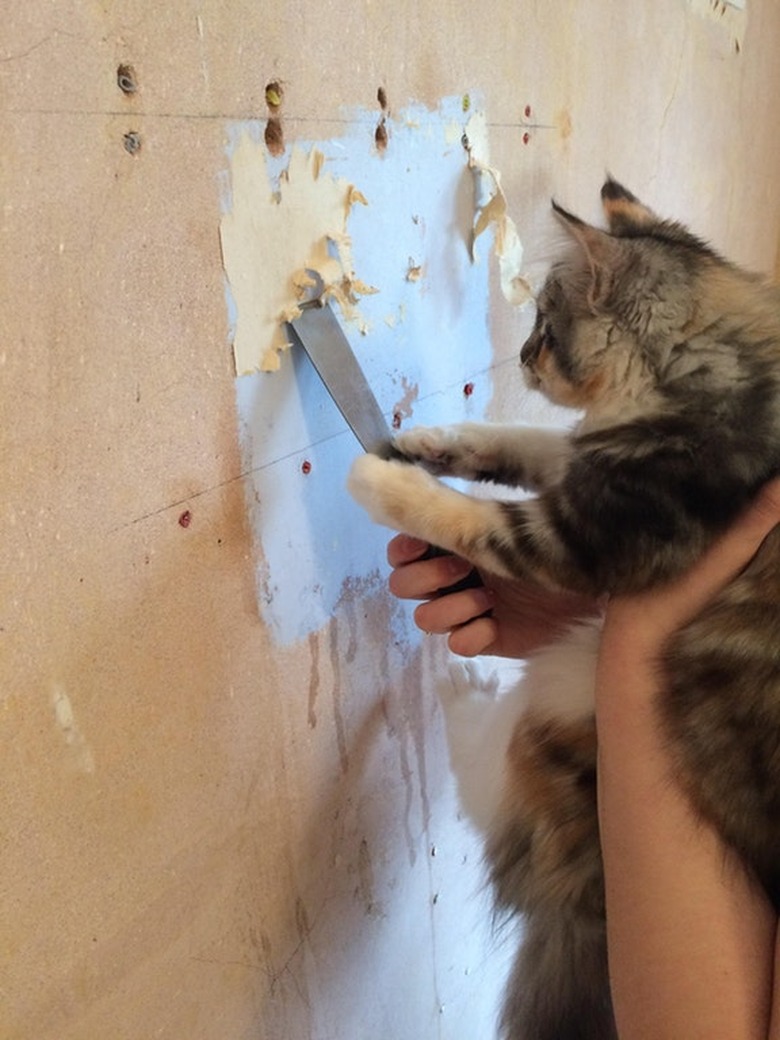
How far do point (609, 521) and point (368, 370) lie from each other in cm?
30

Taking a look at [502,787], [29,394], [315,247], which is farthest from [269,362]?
[502,787]

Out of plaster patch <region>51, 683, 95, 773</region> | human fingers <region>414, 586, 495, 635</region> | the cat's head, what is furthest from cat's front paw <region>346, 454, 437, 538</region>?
plaster patch <region>51, 683, 95, 773</region>

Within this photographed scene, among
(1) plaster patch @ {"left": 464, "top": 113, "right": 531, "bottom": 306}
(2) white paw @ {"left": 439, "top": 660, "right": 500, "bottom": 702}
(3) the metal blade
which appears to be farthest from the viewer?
(2) white paw @ {"left": 439, "top": 660, "right": 500, "bottom": 702}

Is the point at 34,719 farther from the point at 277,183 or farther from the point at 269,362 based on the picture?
the point at 277,183

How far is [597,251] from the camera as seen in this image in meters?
0.87

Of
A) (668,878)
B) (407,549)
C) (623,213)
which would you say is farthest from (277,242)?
(668,878)

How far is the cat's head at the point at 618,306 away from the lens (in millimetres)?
873

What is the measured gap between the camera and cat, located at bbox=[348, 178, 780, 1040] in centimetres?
79

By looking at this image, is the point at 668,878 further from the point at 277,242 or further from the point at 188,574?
the point at 277,242

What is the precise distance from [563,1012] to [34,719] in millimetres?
623

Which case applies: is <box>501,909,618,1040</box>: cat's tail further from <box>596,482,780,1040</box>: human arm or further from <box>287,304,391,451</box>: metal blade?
<box>287,304,391,451</box>: metal blade

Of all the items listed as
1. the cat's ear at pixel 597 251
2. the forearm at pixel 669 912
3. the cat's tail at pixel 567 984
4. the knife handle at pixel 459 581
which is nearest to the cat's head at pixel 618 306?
the cat's ear at pixel 597 251

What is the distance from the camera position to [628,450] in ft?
2.68

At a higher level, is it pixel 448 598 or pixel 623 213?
pixel 623 213
